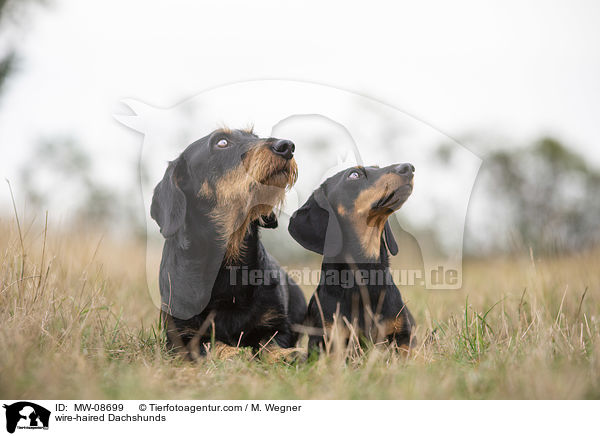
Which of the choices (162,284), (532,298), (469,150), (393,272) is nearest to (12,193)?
(162,284)

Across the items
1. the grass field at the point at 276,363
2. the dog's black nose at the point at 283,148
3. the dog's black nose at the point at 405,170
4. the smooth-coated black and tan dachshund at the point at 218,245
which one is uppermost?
the dog's black nose at the point at 283,148

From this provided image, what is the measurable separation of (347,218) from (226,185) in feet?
2.95

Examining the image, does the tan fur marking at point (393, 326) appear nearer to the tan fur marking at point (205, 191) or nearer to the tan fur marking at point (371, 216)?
the tan fur marking at point (371, 216)

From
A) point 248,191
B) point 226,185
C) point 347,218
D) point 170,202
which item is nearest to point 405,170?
point 347,218

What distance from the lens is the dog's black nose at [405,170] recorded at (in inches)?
129

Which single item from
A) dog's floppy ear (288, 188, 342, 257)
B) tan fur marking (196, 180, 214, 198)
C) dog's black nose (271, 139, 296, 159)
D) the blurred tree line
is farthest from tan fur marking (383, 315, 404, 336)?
the blurred tree line

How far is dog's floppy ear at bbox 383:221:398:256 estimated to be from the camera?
366cm

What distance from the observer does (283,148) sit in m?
3.20

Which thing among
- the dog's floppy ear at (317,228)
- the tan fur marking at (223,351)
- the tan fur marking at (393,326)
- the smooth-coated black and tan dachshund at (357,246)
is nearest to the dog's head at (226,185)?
the dog's floppy ear at (317,228)

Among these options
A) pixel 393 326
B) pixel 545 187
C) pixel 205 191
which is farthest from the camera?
pixel 545 187

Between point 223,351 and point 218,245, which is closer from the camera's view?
point 223,351

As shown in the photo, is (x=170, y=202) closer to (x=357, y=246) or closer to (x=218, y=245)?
(x=218, y=245)

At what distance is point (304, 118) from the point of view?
3381mm
